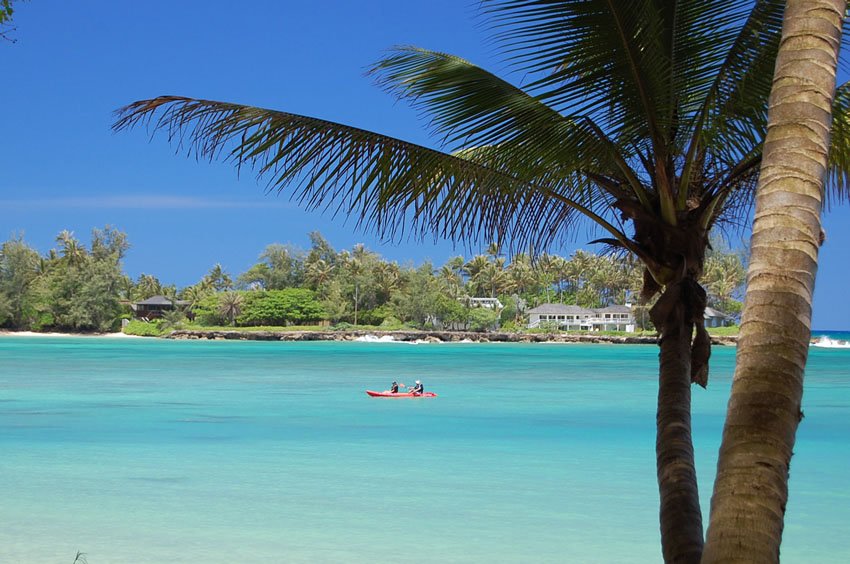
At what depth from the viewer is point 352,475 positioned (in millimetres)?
16562

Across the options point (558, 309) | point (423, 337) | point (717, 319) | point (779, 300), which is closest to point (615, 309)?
point (558, 309)

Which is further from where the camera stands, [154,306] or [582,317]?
[582,317]

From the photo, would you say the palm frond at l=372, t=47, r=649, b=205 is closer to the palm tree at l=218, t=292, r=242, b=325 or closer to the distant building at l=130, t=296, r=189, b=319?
the palm tree at l=218, t=292, r=242, b=325

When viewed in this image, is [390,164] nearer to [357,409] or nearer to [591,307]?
[357,409]

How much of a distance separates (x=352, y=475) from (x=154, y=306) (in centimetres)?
9046

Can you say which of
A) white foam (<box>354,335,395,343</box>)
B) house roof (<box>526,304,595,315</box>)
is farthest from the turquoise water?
house roof (<box>526,304,595,315</box>)

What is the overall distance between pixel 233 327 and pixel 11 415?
233 ft

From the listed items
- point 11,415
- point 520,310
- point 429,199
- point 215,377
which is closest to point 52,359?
point 215,377

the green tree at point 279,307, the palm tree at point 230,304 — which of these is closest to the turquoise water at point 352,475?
the green tree at point 279,307

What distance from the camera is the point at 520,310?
104 meters

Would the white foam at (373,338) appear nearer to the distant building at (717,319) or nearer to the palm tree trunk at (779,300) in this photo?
the distant building at (717,319)

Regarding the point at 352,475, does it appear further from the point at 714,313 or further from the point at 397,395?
the point at 714,313

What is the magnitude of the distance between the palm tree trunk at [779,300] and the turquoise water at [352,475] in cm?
901

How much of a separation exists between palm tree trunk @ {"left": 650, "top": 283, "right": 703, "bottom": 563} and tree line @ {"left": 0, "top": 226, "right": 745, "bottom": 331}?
83670 millimetres
